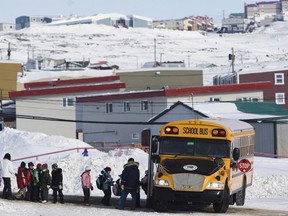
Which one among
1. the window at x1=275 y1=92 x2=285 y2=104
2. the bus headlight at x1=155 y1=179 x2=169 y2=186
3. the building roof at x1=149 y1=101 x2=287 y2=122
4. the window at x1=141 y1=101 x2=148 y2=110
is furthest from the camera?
the window at x1=275 y1=92 x2=285 y2=104

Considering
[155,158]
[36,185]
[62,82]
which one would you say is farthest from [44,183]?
[62,82]

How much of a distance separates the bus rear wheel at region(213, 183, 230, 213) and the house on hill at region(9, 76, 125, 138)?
5277 cm

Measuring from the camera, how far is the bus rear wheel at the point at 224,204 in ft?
79.0

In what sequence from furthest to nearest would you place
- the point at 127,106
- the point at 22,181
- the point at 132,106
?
the point at 127,106
the point at 132,106
the point at 22,181

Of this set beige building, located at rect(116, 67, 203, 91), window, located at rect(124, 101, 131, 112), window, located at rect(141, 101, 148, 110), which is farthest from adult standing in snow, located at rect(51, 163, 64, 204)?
beige building, located at rect(116, 67, 203, 91)

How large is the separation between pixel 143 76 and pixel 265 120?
1759 inches

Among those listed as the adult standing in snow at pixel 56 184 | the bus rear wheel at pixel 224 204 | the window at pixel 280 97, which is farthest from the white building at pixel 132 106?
the bus rear wheel at pixel 224 204

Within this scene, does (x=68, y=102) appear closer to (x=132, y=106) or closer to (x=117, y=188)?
(x=132, y=106)

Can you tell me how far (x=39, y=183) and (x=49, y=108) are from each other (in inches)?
2028

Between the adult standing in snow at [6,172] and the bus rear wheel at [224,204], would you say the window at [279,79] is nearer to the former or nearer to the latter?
the adult standing in snow at [6,172]

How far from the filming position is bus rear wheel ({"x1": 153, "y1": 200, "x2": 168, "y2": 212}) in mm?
24661

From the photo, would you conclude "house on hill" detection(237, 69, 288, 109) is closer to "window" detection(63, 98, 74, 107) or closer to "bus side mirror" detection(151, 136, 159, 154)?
"window" detection(63, 98, 74, 107)

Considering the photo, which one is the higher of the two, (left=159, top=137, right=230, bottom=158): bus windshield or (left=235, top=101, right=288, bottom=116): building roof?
(left=159, top=137, right=230, bottom=158): bus windshield

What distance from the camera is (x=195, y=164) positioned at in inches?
953
